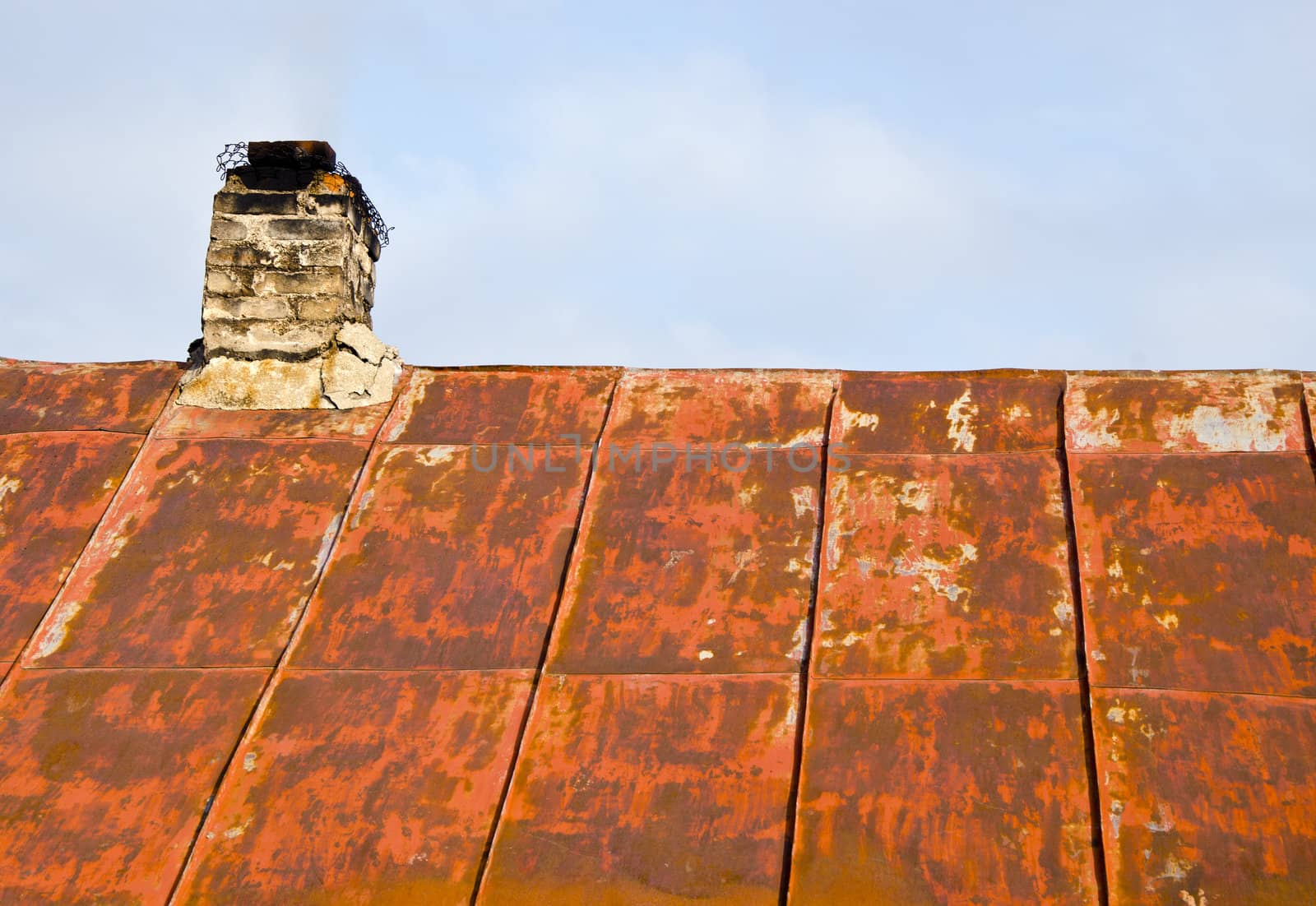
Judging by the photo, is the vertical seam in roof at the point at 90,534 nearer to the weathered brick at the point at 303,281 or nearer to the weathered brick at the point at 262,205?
the weathered brick at the point at 303,281

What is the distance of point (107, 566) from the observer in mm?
4742

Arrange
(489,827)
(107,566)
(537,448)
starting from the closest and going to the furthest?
(489,827) → (107,566) → (537,448)

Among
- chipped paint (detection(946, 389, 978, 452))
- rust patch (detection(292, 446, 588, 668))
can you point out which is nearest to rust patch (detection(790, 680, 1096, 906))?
rust patch (detection(292, 446, 588, 668))

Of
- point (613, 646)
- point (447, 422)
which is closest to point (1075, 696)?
point (613, 646)

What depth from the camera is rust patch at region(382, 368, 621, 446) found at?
5.36 m

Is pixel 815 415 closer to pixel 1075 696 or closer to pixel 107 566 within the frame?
pixel 1075 696

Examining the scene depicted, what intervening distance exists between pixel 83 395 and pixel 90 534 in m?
1.14

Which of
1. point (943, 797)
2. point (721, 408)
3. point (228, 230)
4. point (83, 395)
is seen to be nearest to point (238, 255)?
point (228, 230)

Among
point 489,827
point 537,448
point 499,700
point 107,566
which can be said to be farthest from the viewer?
point 537,448

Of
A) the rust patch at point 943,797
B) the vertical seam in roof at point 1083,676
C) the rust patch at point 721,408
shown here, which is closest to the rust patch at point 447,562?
the rust patch at point 721,408

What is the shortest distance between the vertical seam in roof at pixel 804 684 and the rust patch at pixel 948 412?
152 mm

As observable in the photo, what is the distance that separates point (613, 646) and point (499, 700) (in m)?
0.43

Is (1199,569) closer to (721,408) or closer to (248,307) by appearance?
(721,408)

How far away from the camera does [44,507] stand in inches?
199
